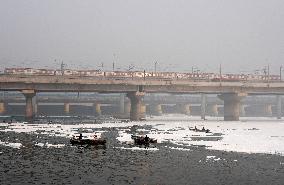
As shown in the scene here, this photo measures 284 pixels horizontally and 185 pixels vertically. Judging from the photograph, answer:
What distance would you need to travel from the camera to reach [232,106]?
11556 centimetres

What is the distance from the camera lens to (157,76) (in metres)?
113

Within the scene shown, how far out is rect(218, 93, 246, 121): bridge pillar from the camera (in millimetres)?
112688

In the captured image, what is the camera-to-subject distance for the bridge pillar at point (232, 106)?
113m

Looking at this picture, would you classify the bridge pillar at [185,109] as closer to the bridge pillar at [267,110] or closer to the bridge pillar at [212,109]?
the bridge pillar at [212,109]

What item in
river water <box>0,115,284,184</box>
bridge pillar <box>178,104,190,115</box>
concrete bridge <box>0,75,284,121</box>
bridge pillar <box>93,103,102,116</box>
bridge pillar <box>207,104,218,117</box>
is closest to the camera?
river water <box>0,115,284,184</box>

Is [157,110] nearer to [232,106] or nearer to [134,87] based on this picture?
[232,106]

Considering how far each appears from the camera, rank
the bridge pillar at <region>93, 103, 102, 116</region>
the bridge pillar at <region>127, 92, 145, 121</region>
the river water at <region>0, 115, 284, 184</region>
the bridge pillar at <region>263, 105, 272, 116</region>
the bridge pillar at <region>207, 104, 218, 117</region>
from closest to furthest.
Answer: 1. the river water at <region>0, 115, 284, 184</region>
2. the bridge pillar at <region>127, 92, 145, 121</region>
3. the bridge pillar at <region>93, 103, 102, 116</region>
4. the bridge pillar at <region>207, 104, 218, 117</region>
5. the bridge pillar at <region>263, 105, 272, 116</region>

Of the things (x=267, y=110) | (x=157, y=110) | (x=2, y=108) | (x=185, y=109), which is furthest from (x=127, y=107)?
(x=267, y=110)

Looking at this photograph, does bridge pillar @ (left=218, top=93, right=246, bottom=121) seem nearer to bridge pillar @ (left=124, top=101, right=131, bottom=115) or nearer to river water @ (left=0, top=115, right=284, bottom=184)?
bridge pillar @ (left=124, top=101, right=131, bottom=115)

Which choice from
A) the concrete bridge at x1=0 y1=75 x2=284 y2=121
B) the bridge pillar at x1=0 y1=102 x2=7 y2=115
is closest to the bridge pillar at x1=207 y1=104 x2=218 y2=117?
the concrete bridge at x1=0 y1=75 x2=284 y2=121

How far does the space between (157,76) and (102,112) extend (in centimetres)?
7183

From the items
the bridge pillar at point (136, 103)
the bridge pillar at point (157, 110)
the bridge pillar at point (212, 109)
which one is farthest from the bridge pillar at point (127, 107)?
the bridge pillar at point (212, 109)

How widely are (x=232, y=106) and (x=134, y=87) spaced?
105ft

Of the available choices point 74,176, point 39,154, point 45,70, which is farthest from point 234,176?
point 45,70
